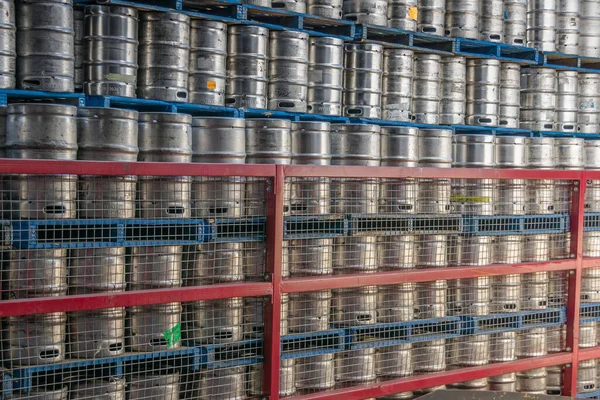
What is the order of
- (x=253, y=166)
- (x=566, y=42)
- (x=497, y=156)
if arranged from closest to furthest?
(x=253, y=166) → (x=497, y=156) → (x=566, y=42)

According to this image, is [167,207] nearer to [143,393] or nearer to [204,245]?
[204,245]

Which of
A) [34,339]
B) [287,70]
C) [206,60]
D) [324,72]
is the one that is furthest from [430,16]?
[34,339]

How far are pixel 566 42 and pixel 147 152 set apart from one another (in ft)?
16.5

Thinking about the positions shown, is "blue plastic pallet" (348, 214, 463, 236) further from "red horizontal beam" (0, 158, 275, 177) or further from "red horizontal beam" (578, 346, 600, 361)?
"red horizontal beam" (578, 346, 600, 361)

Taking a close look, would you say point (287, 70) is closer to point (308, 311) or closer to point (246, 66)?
point (246, 66)

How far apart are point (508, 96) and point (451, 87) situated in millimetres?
743

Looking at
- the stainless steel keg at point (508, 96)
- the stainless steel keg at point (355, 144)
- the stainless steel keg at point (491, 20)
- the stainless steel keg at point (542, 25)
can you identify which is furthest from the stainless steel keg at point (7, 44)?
the stainless steel keg at point (542, 25)

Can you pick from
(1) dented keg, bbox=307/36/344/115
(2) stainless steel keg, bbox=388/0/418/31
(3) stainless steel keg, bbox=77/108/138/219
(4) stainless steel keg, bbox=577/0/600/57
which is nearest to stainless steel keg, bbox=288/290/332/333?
(3) stainless steel keg, bbox=77/108/138/219

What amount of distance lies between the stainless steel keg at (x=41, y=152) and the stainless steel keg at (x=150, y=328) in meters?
0.70

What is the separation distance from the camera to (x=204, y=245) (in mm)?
5023

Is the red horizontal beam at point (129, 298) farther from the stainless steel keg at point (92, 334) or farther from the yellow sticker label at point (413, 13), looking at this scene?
the yellow sticker label at point (413, 13)

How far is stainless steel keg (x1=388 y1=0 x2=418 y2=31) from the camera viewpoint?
732 cm

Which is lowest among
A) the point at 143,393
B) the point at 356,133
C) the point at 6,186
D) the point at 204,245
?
the point at 143,393

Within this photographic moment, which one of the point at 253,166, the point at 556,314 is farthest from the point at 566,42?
the point at 253,166
